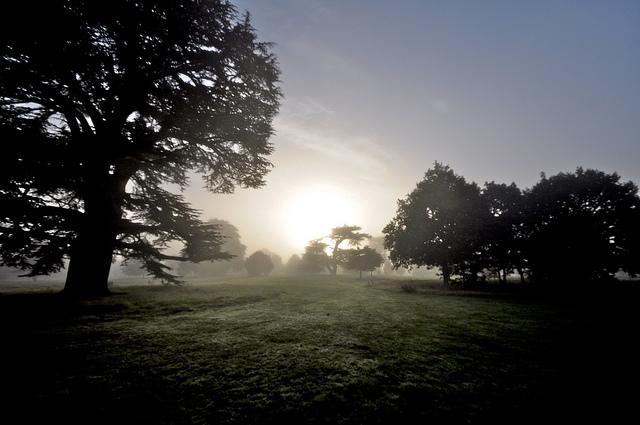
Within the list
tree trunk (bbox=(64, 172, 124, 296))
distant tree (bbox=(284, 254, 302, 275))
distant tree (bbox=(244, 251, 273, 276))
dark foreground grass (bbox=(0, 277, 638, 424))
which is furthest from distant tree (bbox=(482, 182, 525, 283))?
distant tree (bbox=(284, 254, 302, 275))

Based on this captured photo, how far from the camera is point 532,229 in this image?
23.8 metres

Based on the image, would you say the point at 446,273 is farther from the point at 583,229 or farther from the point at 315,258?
the point at 315,258

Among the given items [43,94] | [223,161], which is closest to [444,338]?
[223,161]

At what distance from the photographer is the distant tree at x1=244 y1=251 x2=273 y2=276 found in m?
46.5

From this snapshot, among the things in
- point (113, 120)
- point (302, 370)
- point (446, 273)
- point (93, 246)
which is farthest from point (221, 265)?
point (302, 370)

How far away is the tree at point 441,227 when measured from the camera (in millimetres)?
23781

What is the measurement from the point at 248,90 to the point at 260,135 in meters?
2.38

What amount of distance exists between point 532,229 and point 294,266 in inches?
1845

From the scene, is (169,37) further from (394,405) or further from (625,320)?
(625,320)

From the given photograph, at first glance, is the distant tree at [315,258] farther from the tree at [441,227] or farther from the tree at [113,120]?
the tree at [113,120]

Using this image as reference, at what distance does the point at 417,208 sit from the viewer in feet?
94.3

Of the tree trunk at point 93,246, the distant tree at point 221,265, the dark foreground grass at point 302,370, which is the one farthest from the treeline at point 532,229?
the distant tree at point 221,265

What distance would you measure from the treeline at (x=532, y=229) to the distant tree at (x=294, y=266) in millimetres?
33290

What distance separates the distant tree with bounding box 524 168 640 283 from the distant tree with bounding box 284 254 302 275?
141ft
